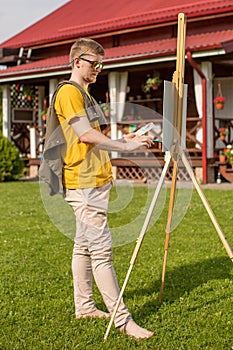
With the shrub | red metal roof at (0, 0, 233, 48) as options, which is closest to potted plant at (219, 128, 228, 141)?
red metal roof at (0, 0, 233, 48)

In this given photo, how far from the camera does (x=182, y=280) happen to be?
537 cm

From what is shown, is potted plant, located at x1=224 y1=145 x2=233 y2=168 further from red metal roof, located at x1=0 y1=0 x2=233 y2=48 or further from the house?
red metal roof, located at x1=0 y1=0 x2=233 y2=48

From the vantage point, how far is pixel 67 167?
13.5 feet

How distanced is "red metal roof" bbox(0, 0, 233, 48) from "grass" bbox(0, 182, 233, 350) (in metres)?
9.81

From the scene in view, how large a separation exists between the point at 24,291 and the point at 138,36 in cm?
1433

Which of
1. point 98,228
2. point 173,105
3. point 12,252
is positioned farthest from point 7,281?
point 173,105

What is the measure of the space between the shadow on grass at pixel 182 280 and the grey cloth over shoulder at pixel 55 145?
1088 millimetres

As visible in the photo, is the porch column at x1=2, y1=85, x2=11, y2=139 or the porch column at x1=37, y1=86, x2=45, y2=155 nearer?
the porch column at x1=37, y1=86, x2=45, y2=155

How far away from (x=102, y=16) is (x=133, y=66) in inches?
180

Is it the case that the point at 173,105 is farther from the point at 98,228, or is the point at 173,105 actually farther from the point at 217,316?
the point at 217,316

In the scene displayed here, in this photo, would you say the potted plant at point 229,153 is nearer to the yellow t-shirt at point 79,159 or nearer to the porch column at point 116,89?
the porch column at point 116,89

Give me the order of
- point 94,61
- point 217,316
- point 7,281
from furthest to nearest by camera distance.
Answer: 1. point 7,281
2. point 217,316
3. point 94,61

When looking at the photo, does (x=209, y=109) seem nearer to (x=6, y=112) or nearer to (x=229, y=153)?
(x=229, y=153)

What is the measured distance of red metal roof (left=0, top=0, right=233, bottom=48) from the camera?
16.9 meters
